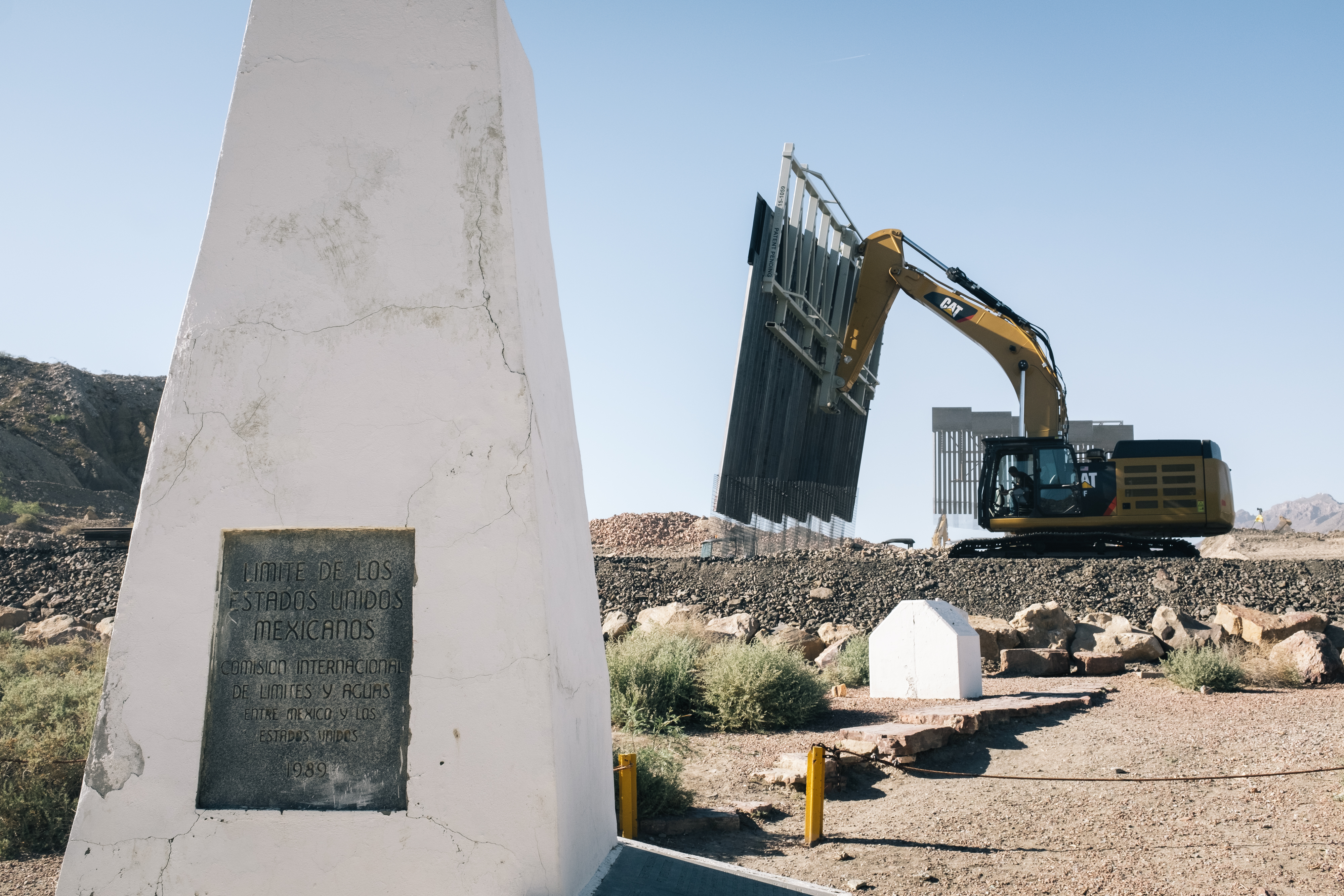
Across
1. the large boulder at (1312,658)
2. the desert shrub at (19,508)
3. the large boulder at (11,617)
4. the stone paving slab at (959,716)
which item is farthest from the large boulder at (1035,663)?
the desert shrub at (19,508)

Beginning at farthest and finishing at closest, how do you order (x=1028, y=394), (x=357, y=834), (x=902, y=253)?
1. (x=902, y=253)
2. (x=1028, y=394)
3. (x=357, y=834)

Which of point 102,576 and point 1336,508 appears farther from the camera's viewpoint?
point 1336,508

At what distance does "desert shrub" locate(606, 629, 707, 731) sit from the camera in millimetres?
8906

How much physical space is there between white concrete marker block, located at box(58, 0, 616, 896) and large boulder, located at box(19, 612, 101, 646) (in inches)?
356

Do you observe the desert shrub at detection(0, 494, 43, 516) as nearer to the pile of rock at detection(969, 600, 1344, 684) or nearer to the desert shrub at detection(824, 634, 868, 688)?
the desert shrub at detection(824, 634, 868, 688)

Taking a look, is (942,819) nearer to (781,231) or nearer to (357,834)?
(357,834)

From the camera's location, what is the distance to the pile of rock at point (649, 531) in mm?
30734

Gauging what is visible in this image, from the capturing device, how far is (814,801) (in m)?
5.99

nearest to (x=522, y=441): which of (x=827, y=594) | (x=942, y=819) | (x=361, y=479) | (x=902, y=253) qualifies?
(x=361, y=479)

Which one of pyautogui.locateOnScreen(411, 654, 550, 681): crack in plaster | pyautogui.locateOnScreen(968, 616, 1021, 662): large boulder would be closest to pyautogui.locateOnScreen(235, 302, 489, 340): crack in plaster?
pyautogui.locateOnScreen(411, 654, 550, 681): crack in plaster

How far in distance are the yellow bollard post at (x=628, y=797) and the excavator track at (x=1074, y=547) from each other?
12.4 m

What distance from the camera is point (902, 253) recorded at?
63.8 feet

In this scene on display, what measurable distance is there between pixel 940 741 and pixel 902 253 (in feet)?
43.2

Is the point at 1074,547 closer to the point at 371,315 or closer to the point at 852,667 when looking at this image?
the point at 852,667
